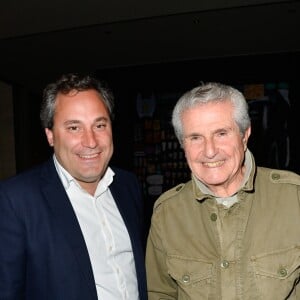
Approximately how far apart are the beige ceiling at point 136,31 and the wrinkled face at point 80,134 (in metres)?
2.80

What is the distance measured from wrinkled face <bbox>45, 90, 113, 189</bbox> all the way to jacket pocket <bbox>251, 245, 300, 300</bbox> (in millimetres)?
833

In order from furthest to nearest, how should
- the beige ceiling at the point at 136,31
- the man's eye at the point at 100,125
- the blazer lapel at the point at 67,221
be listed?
the beige ceiling at the point at 136,31, the man's eye at the point at 100,125, the blazer lapel at the point at 67,221

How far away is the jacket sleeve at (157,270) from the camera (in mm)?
1679

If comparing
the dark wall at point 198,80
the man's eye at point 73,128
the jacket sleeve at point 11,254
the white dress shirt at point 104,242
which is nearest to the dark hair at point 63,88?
the man's eye at point 73,128

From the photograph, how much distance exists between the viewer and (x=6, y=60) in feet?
21.7

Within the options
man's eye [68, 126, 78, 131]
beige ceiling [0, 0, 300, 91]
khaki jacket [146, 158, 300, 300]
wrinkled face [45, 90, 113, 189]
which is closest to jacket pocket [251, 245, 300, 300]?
khaki jacket [146, 158, 300, 300]

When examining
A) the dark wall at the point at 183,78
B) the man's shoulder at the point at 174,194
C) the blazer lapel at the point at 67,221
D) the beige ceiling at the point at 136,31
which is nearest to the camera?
the blazer lapel at the point at 67,221

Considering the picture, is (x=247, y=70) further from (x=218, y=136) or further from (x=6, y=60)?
(x=218, y=136)

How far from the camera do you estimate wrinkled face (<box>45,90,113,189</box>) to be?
1699 mm

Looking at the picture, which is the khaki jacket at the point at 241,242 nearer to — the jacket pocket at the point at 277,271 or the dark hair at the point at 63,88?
the jacket pocket at the point at 277,271

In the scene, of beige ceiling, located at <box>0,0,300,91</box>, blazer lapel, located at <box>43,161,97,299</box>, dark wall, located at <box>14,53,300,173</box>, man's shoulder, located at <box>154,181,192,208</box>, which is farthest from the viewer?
dark wall, located at <box>14,53,300,173</box>

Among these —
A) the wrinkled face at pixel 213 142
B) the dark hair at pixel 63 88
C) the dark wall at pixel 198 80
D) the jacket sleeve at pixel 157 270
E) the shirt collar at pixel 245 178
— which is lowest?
the jacket sleeve at pixel 157 270

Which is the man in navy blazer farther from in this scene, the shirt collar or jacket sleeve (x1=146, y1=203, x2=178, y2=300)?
the shirt collar

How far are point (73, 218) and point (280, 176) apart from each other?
896 millimetres
